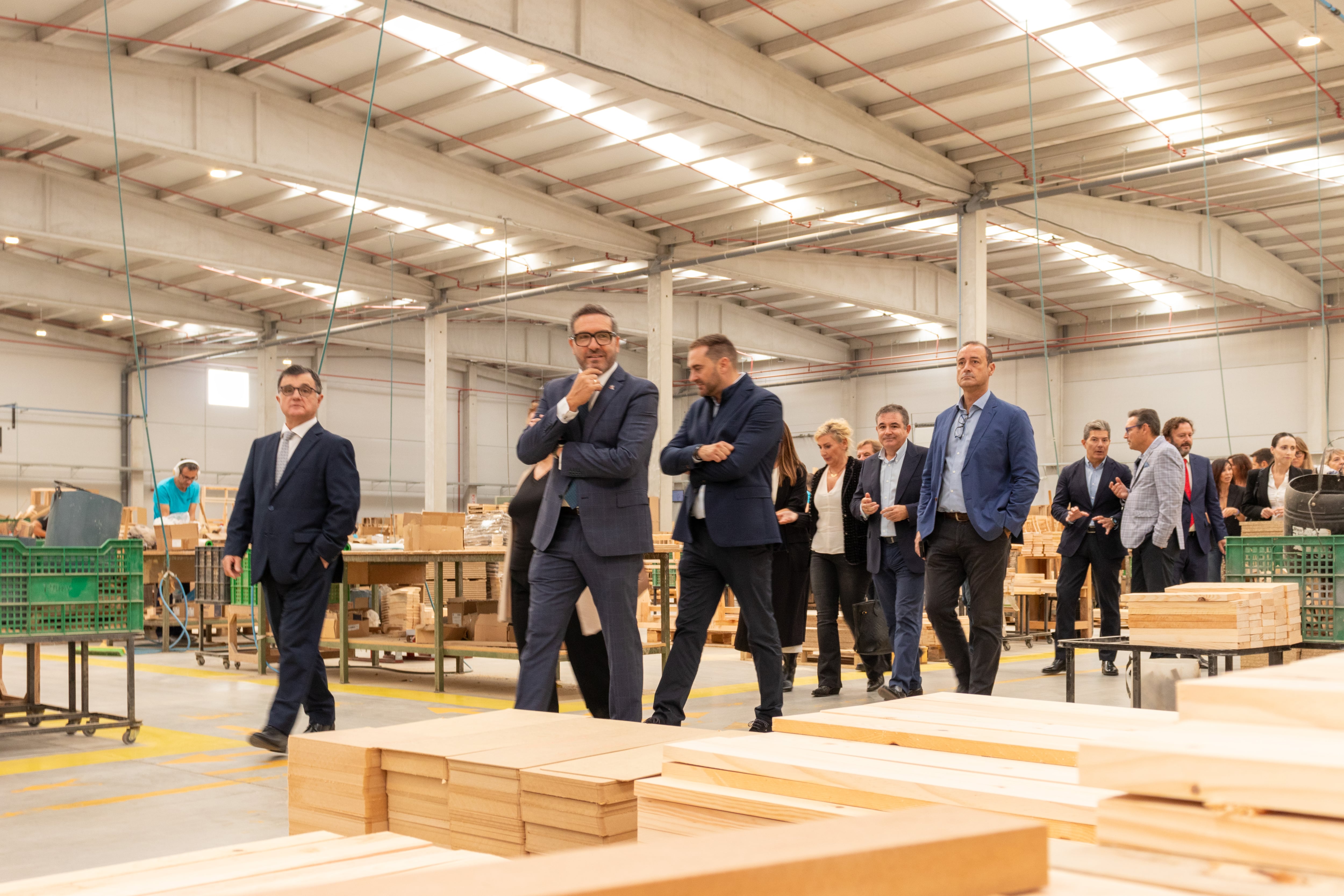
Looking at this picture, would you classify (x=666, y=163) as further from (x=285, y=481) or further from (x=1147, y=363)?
(x=1147, y=363)

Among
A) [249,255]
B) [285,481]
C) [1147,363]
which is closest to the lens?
[285,481]

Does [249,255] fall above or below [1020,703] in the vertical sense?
above

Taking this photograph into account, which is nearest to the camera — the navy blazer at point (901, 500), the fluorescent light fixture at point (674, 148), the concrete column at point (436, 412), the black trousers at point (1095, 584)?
the navy blazer at point (901, 500)

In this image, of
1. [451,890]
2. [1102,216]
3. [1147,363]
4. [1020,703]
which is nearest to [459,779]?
[1020,703]

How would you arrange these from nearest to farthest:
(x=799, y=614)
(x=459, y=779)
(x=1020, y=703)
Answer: (x=459, y=779), (x=1020, y=703), (x=799, y=614)

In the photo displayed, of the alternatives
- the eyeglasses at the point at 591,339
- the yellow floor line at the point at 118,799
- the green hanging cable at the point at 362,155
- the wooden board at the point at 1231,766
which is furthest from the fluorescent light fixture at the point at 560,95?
the wooden board at the point at 1231,766

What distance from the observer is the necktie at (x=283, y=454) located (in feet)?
18.2

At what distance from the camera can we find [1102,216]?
1766 cm

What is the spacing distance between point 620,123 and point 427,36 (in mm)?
2865

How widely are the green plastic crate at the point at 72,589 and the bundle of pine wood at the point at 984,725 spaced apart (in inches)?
167

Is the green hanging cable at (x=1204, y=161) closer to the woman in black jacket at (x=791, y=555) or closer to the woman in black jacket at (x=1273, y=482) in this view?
the woman in black jacket at (x=1273, y=482)

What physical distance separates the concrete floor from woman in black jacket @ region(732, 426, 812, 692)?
1.35 ft

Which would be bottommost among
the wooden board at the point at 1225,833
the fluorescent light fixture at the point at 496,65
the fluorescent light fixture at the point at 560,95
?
the wooden board at the point at 1225,833

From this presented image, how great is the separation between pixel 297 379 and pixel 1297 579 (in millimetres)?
4782
